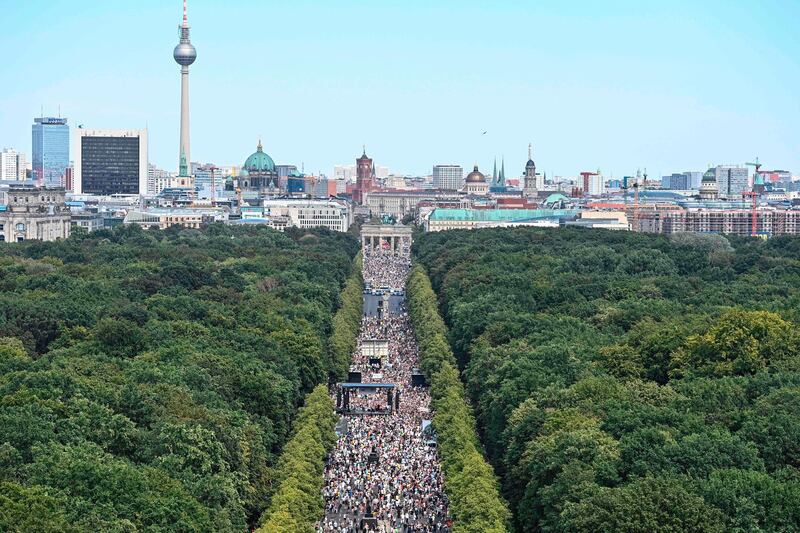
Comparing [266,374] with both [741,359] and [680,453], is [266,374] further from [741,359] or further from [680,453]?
[680,453]

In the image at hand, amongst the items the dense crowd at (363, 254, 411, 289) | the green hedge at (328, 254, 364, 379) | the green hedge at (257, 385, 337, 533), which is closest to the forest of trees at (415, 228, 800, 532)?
the green hedge at (328, 254, 364, 379)

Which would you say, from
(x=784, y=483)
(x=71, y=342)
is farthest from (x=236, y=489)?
(x=71, y=342)

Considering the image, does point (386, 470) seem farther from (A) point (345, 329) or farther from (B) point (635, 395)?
(A) point (345, 329)

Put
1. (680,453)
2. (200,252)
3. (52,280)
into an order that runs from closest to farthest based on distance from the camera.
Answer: (680,453), (52,280), (200,252)

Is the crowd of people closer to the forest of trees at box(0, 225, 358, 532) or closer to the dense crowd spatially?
the forest of trees at box(0, 225, 358, 532)

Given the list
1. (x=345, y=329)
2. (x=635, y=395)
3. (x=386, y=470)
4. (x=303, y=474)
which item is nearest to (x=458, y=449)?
(x=386, y=470)

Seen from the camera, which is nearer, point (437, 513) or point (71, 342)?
point (437, 513)
